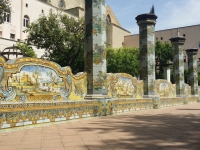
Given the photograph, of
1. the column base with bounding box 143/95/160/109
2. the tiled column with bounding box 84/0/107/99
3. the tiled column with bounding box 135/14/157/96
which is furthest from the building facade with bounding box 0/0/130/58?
the tiled column with bounding box 84/0/107/99

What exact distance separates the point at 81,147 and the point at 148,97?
9485mm

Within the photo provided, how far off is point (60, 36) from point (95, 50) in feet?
36.8

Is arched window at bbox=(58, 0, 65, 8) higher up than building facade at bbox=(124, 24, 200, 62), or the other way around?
arched window at bbox=(58, 0, 65, 8)

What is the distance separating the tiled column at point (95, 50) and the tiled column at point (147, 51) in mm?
4812

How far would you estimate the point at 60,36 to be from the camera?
761 inches

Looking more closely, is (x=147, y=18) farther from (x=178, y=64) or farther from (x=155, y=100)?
(x=178, y=64)

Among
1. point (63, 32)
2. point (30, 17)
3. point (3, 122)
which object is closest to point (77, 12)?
point (30, 17)

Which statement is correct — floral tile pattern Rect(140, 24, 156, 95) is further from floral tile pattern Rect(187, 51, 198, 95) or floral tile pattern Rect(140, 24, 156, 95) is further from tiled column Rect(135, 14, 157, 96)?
floral tile pattern Rect(187, 51, 198, 95)

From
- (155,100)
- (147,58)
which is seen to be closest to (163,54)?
(147,58)

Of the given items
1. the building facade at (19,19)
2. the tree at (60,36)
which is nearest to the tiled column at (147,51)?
the tree at (60,36)

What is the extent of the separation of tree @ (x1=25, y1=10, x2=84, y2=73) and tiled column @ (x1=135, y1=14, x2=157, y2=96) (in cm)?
755

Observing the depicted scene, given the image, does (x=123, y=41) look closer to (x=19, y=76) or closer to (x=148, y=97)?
(x=148, y=97)

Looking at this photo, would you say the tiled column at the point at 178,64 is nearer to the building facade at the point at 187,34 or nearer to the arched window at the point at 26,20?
the arched window at the point at 26,20

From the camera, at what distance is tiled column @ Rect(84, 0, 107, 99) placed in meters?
8.76
